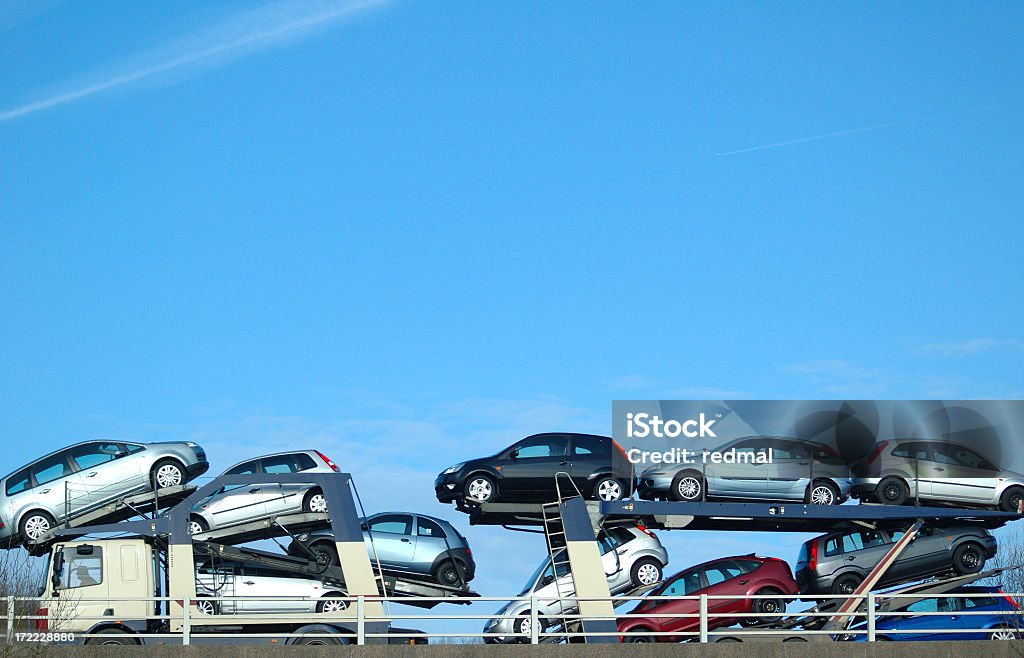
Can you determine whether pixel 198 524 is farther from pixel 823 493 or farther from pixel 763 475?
pixel 823 493

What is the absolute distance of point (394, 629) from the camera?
25078 millimetres

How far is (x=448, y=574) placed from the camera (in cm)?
2638

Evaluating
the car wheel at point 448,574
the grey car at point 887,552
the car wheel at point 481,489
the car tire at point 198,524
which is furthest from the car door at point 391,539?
the grey car at point 887,552

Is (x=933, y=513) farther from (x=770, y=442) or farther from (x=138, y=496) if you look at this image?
A: (x=138, y=496)

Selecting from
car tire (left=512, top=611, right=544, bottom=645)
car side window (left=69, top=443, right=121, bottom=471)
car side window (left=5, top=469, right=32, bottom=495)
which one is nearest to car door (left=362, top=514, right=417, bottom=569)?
car tire (left=512, top=611, right=544, bottom=645)

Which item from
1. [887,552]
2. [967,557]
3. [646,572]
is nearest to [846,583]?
[887,552]

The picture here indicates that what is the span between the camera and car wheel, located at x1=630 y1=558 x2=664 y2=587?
88.9 ft

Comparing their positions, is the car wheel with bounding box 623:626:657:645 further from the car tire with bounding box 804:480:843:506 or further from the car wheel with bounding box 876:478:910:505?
the car wheel with bounding box 876:478:910:505

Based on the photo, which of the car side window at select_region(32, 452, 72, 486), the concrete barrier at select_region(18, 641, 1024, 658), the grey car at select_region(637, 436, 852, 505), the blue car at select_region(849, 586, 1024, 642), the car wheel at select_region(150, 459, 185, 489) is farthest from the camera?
the car wheel at select_region(150, 459, 185, 489)

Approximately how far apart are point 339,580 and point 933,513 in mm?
11145

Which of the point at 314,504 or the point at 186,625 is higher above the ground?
the point at 314,504

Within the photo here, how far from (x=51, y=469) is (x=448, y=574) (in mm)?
8086

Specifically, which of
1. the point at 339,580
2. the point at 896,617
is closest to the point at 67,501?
the point at 339,580

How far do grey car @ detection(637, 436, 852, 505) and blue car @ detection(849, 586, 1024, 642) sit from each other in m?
2.77
